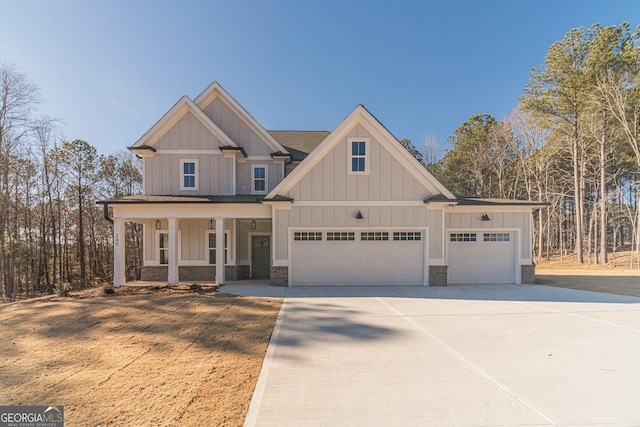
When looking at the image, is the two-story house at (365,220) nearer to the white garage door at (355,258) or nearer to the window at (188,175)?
the white garage door at (355,258)

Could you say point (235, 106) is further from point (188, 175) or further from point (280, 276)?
point (280, 276)

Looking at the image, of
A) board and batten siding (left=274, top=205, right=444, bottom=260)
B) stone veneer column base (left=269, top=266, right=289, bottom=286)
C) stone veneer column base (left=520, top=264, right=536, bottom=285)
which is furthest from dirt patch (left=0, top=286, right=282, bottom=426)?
stone veneer column base (left=520, top=264, right=536, bottom=285)

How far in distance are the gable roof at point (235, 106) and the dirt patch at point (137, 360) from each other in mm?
8012

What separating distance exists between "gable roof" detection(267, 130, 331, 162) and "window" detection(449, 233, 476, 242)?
760cm

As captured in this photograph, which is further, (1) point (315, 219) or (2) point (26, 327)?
(1) point (315, 219)

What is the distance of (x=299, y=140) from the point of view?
1548cm

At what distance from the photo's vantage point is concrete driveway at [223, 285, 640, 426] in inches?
115

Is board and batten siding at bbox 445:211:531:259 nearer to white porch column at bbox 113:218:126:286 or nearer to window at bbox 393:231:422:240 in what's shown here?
window at bbox 393:231:422:240

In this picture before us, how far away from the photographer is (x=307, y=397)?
10.6 ft

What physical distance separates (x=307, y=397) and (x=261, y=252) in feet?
33.8

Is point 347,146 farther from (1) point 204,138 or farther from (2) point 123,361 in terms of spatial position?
(2) point 123,361

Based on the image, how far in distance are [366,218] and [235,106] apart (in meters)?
8.09

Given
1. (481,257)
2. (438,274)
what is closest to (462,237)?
(481,257)

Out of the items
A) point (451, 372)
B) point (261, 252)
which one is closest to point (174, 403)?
point (451, 372)
